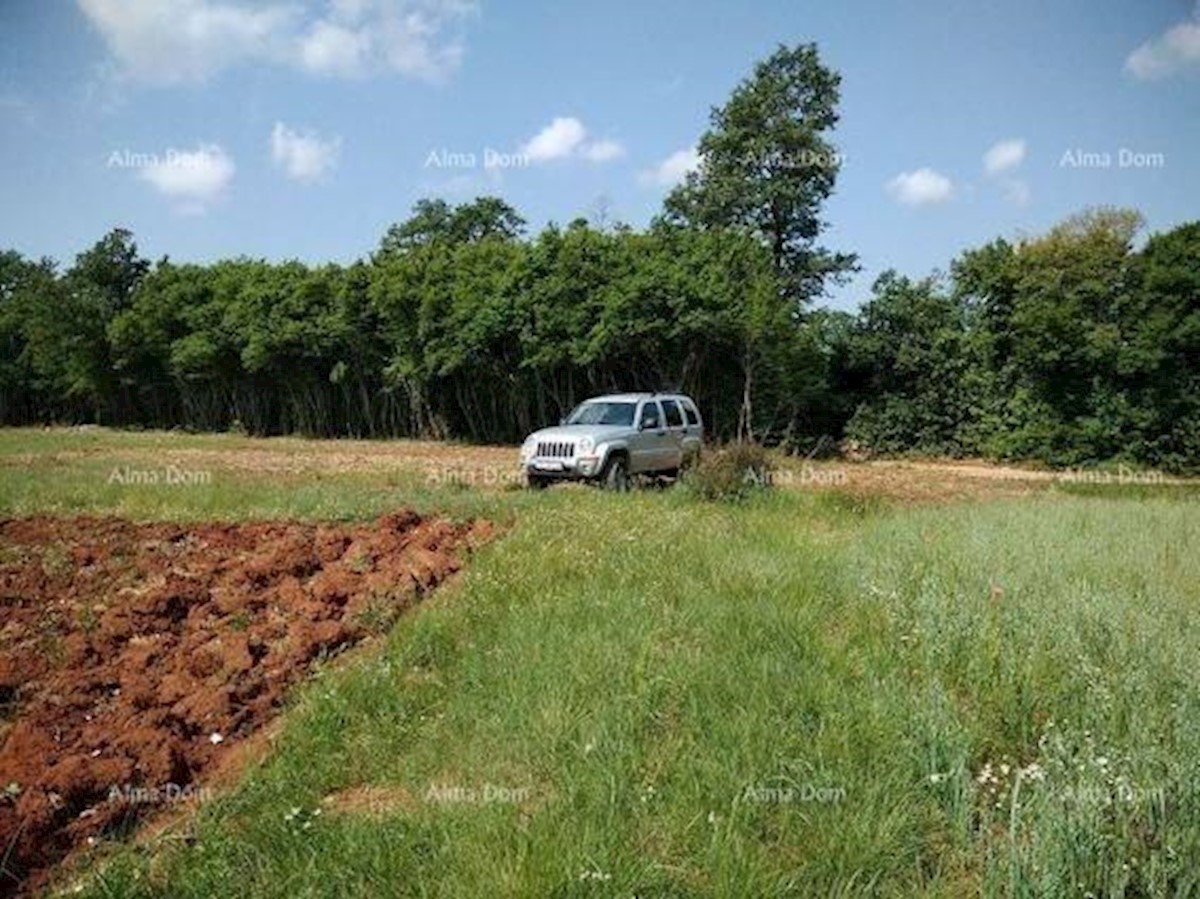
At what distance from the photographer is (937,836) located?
414cm

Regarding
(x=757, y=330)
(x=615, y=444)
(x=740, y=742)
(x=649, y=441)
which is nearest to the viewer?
(x=740, y=742)

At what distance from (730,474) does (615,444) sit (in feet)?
7.75

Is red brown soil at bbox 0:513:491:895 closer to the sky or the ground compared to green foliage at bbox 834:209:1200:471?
closer to the ground

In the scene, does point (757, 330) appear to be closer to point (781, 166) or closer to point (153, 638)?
point (781, 166)

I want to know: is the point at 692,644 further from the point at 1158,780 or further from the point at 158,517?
the point at 158,517

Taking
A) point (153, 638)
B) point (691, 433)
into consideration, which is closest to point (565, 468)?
point (691, 433)

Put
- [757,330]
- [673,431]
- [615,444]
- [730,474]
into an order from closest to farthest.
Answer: [730,474] → [615,444] → [673,431] → [757,330]

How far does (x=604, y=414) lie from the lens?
1773 cm

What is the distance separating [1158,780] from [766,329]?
25.7 metres

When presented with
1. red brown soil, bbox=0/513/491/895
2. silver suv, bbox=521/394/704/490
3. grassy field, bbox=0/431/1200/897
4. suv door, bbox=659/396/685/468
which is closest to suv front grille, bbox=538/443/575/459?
silver suv, bbox=521/394/704/490

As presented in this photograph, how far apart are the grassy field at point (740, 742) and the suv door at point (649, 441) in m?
7.77

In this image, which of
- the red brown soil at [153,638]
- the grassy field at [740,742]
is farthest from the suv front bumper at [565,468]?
the grassy field at [740,742]

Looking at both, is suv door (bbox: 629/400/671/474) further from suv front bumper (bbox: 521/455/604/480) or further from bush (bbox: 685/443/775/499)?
bush (bbox: 685/443/775/499)

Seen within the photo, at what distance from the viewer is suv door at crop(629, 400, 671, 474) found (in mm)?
17156
